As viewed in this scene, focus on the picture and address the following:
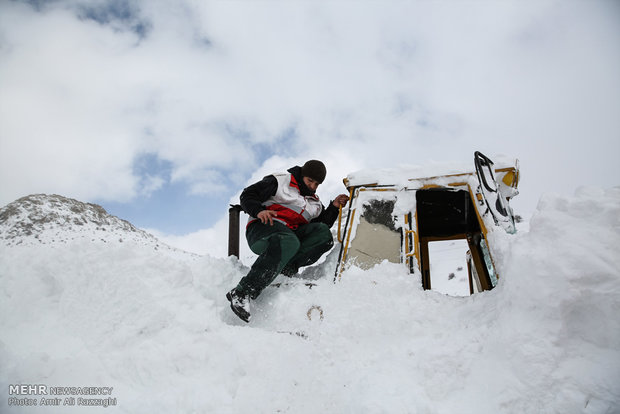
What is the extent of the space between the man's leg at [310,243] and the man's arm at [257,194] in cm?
47

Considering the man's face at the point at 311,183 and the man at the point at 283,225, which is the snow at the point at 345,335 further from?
the man's face at the point at 311,183

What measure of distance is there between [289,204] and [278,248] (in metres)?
0.59

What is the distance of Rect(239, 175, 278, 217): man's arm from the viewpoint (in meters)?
2.85

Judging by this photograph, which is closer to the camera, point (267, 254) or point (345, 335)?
point (345, 335)

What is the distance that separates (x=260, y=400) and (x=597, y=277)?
1.62m

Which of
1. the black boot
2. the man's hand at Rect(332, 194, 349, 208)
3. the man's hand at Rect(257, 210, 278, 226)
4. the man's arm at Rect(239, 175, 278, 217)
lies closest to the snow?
the black boot

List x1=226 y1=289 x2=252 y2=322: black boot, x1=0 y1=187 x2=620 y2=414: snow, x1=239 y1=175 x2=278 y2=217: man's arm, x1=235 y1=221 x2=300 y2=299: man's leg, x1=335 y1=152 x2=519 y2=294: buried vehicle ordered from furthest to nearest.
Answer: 1. x1=239 y1=175 x2=278 y2=217: man's arm
2. x1=335 y1=152 x2=519 y2=294: buried vehicle
3. x1=235 y1=221 x2=300 y2=299: man's leg
4. x1=226 y1=289 x2=252 y2=322: black boot
5. x1=0 y1=187 x2=620 y2=414: snow

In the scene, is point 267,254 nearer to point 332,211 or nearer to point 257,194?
point 257,194

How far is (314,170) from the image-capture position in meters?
3.23

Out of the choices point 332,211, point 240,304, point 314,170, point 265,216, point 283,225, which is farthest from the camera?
point 332,211

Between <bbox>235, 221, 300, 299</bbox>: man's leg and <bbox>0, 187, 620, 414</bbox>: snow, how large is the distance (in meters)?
0.20

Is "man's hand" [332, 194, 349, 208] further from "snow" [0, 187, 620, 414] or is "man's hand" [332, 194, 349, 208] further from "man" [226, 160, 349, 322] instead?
"snow" [0, 187, 620, 414]

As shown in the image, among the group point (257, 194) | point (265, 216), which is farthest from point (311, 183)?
point (265, 216)

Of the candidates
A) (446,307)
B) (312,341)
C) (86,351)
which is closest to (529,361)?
(446,307)
